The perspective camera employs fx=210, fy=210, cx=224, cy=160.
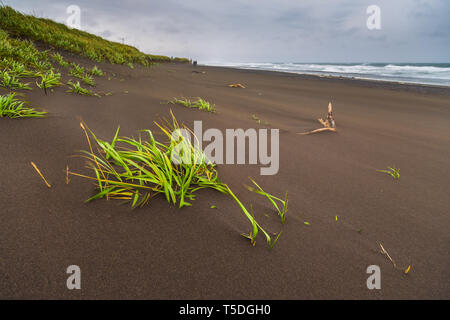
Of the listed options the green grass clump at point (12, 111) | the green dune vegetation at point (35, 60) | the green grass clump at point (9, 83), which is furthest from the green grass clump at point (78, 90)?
the green grass clump at point (12, 111)

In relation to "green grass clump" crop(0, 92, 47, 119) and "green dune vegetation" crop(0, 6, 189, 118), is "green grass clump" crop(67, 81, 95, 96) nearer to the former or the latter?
"green dune vegetation" crop(0, 6, 189, 118)

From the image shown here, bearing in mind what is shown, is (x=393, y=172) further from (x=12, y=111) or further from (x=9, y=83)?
(x=9, y=83)

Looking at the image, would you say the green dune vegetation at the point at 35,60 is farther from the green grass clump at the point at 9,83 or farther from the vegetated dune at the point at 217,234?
the vegetated dune at the point at 217,234

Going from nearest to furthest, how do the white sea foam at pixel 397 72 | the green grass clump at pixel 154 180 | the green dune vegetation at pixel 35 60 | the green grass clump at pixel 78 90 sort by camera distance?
the green grass clump at pixel 154 180
the green dune vegetation at pixel 35 60
the green grass clump at pixel 78 90
the white sea foam at pixel 397 72

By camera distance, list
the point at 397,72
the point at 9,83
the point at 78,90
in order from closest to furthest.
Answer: the point at 9,83 < the point at 78,90 < the point at 397,72

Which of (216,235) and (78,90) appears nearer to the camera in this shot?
(216,235)

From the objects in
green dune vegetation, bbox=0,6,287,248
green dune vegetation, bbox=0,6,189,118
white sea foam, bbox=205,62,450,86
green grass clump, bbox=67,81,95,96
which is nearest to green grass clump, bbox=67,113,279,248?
green dune vegetation, bbox=0,6,287,248

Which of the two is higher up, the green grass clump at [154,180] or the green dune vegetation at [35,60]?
the green dune vegetation at [35,60]

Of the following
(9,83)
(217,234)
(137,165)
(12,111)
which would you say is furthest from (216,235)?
(9,83)

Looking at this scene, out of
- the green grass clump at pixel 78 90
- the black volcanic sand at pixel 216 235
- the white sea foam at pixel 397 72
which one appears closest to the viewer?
the black volcanic sand at pixel 216 235

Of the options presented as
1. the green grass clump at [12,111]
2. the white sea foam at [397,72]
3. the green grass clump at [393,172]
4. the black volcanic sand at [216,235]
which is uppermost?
the white sea foam at [397,72]

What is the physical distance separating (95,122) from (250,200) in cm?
160

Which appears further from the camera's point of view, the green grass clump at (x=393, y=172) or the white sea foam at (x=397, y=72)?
the white sea foam at (x=397, y=72)
